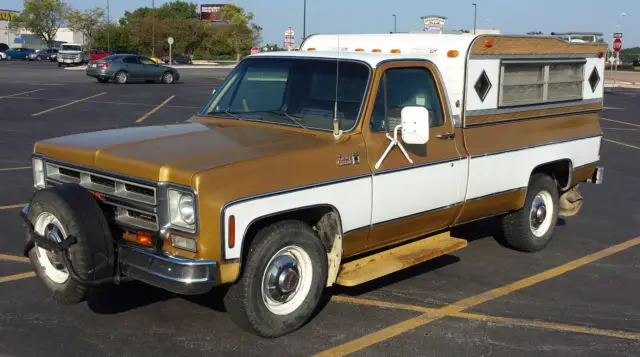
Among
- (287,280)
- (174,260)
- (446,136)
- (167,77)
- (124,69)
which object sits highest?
(124,69)

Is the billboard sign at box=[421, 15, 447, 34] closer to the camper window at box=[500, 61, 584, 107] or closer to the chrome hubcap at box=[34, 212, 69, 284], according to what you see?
the camper window at box=[500, 61, 584, 107]

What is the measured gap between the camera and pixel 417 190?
5648 mm

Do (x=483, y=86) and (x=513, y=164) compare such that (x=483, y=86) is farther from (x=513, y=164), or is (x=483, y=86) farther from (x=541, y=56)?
(x=541, y=56)

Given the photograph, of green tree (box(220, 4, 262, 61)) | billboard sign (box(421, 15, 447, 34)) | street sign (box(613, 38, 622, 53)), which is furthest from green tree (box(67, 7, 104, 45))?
billboard sign (box(421, 15, 447, 34))

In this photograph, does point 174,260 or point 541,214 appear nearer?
point 174,260

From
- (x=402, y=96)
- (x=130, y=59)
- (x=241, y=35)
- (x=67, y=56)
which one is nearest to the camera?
(x=402, y=96)

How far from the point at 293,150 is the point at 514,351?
209cm

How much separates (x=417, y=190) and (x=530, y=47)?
234 cm

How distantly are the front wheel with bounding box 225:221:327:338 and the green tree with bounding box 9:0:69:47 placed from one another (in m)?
91.1

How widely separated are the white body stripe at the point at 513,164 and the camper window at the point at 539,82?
492 millimetres

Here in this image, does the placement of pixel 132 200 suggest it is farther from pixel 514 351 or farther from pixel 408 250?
pixel 514 351

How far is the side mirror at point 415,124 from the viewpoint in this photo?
5090 mm

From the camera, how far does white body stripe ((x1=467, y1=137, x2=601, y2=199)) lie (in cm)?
625

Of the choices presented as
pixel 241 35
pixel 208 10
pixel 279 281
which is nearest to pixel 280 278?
pixel 279 281
